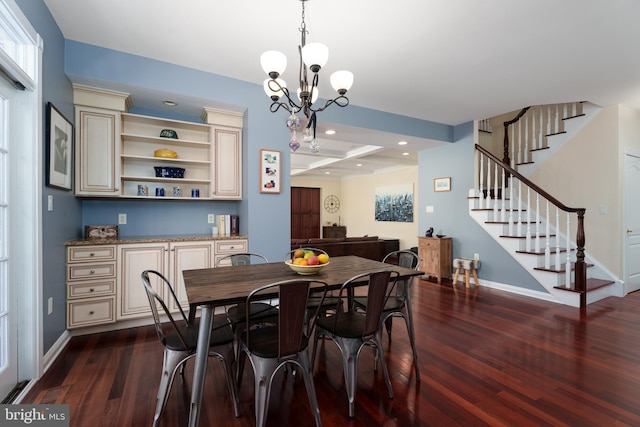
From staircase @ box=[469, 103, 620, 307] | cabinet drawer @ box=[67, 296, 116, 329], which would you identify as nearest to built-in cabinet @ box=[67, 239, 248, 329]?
cabinet drawer @ box=[67, 296, 116, 329]

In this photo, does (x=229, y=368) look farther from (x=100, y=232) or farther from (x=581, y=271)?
(x=581, y=271)

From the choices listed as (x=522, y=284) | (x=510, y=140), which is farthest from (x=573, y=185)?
(x=522, y=284)

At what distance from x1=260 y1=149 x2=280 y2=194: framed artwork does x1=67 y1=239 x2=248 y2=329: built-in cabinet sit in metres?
0.89

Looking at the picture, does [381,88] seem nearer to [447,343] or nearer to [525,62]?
[525,62]

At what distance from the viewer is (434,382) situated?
6.83 ft

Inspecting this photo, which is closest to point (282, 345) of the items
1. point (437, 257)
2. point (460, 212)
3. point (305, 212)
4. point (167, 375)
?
point (167, 375)

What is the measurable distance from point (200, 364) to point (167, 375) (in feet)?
0.93

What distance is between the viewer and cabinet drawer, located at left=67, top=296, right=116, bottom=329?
2760 millimetres

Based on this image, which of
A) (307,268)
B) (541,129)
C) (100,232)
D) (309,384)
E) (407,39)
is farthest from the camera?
(541,129)

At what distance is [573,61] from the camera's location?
304cm

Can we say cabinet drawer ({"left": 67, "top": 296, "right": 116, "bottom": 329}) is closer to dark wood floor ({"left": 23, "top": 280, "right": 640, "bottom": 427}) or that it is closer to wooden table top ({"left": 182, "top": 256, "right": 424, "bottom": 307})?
dark wood floor ({"left": 23, "top": 280, "right": 640, "bottom": 427})

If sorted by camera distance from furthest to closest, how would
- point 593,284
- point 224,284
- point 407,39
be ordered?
point 593,284 < point 407,39 < point 224,284

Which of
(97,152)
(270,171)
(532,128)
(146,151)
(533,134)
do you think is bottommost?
(270,171)

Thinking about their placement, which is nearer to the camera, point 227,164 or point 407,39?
point 407,39
